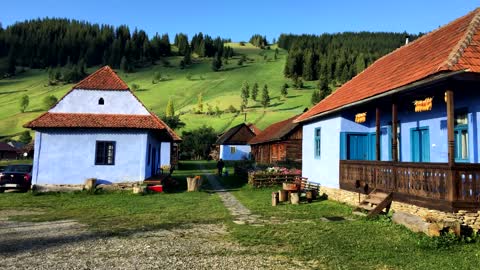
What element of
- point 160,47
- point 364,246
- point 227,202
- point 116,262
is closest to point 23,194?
point 227,202

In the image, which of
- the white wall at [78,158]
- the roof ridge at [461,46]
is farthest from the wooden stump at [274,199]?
the white wall at [78,158]

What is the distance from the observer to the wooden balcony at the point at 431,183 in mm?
8547

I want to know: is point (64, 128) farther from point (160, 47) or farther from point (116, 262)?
point (160, 47)

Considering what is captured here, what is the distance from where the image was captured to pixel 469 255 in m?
7.32

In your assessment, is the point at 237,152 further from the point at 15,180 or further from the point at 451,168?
the point at 451,168

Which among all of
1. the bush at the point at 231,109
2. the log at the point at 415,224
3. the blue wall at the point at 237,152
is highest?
the bush at the point at 231,109

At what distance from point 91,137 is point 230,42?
172 meters

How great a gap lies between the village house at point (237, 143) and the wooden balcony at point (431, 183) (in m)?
45.9

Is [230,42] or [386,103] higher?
[230,42]

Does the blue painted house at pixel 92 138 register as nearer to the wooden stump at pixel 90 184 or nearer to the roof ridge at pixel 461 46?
the wooden stump at pixel 90 184

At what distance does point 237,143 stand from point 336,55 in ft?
204

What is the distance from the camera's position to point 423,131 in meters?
12.6

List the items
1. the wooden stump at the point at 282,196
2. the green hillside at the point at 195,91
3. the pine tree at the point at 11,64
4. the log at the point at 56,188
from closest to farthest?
the wooden stump at the point at 282,196 < the log at the point at 56,188 < the green hillside at the point at 195,91 < the pine tree at the point at 11,64

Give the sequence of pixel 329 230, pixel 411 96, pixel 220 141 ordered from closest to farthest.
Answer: pixel 329 230, pixel 411 96, pixel 220 141
